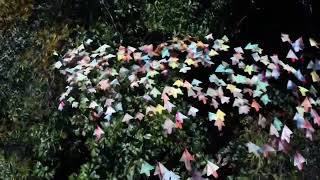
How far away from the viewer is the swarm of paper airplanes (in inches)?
115

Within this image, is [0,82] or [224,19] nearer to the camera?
[0,82]

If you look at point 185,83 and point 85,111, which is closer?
point 85,111

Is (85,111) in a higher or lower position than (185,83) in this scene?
lower

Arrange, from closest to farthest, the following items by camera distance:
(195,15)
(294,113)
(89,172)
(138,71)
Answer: (89,172) < (138,71) < (294,113) < (195,15)

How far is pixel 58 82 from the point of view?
A: 321 cm

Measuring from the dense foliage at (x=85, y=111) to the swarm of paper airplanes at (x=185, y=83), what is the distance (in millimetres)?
74

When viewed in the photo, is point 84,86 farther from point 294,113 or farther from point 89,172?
point 294,113

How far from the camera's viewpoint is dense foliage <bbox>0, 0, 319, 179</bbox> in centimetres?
290

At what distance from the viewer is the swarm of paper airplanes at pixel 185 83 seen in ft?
9.58

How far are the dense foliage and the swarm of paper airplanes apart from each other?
0.07 metres

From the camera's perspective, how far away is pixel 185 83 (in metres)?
3.12

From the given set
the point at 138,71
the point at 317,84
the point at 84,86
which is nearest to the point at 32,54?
the point at 84,86

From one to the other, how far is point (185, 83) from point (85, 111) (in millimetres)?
648

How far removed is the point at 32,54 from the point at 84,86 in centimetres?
53
